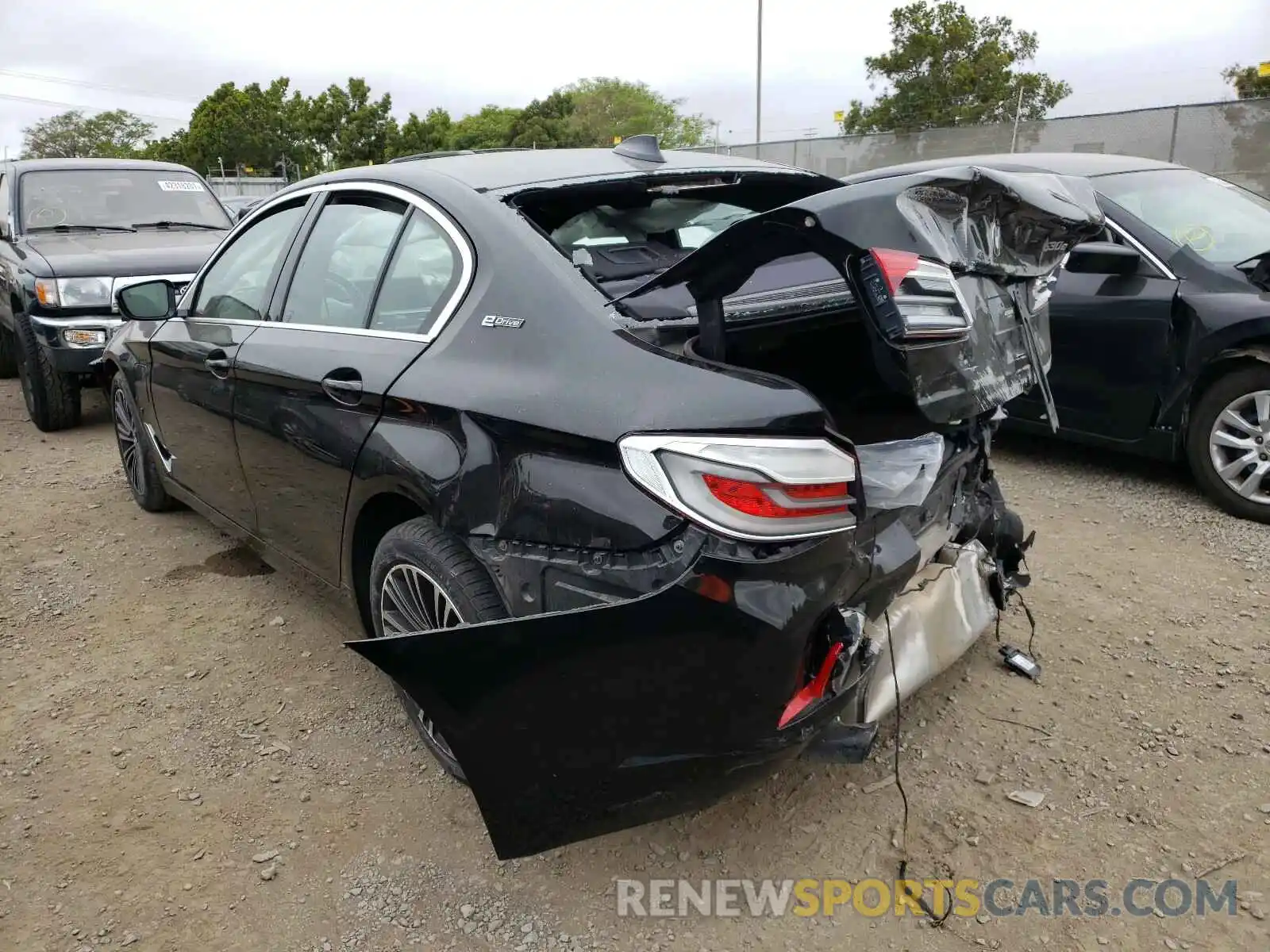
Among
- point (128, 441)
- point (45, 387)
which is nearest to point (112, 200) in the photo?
point (45, 387)

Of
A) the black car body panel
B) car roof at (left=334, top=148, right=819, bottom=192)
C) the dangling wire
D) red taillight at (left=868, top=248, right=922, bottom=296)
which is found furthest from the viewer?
the black car body panel

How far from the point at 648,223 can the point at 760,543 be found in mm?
1343

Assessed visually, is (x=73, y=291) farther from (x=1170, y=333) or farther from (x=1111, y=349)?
(x=1170, y=333)

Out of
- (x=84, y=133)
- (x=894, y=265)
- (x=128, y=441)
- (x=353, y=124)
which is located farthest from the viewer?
(x=84, y=133)

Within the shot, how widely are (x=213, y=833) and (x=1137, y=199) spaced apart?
5070 millimetres

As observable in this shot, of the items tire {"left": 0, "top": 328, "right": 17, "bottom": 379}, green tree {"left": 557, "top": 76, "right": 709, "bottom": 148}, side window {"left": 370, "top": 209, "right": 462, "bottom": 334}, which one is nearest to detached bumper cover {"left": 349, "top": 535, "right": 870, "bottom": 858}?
side window {"left": 370, "top": 209, "right": 462, "bottom": 334}

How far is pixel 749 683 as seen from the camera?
1.89 meters

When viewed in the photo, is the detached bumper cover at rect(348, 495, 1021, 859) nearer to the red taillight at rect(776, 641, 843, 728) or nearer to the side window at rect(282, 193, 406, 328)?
the red taillight at rect(776, 641, 843, 728)

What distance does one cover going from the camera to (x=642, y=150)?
300cm

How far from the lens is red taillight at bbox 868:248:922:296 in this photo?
1.82 metres

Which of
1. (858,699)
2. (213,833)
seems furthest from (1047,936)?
(213,833)

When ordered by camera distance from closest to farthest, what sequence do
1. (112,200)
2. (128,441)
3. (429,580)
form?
(429,580), (128,441), (112,200)

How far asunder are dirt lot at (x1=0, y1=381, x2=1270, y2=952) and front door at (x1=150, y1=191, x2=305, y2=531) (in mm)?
570

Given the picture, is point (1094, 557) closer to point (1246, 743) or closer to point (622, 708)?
point (1246, 743)
